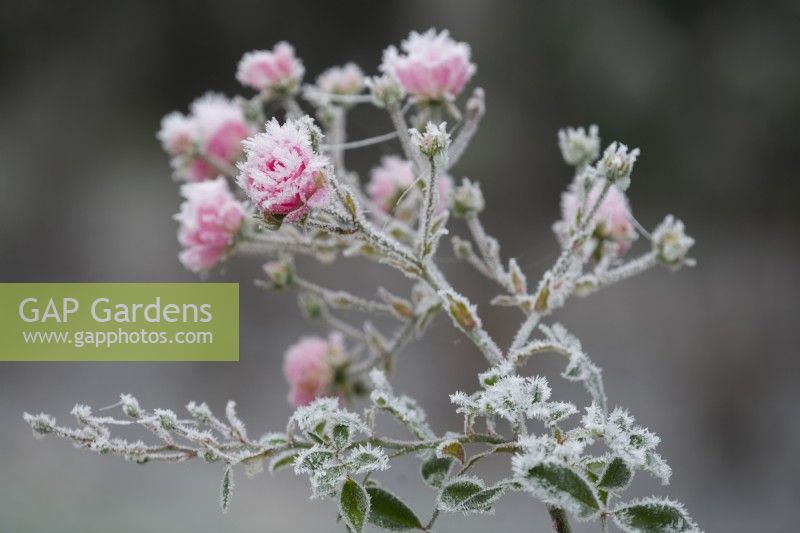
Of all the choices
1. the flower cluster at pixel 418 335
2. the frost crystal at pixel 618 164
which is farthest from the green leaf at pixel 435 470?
the frost crystal at pixel 618 164

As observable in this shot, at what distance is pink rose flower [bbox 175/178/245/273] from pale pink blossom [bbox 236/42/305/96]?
2.9 inches

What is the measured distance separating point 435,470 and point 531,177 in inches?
34.9

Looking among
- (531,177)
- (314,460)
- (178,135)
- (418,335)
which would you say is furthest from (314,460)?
(531,177)

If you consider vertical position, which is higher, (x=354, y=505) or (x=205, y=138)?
(x=205, y=138)

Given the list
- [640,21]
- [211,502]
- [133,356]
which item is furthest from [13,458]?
[640,21]

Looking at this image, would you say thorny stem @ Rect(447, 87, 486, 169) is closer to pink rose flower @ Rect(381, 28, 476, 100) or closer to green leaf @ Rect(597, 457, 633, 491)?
pink rose flower @ Rect(381, 28, 476, 100)

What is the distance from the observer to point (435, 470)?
10.3 inches

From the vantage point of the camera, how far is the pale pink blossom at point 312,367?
38 centimetres

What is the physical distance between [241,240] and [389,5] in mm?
836

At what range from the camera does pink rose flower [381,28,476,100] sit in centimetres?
31

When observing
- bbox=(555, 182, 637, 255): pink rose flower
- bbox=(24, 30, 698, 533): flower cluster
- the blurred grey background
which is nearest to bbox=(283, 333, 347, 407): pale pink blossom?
bbox=(24, 30, 698, 533): flower cluster

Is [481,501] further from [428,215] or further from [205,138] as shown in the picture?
[205,138]

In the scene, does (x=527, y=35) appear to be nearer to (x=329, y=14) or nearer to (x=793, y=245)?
(x=329, y=14)

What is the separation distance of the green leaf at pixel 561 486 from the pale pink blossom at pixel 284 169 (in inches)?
3.8
